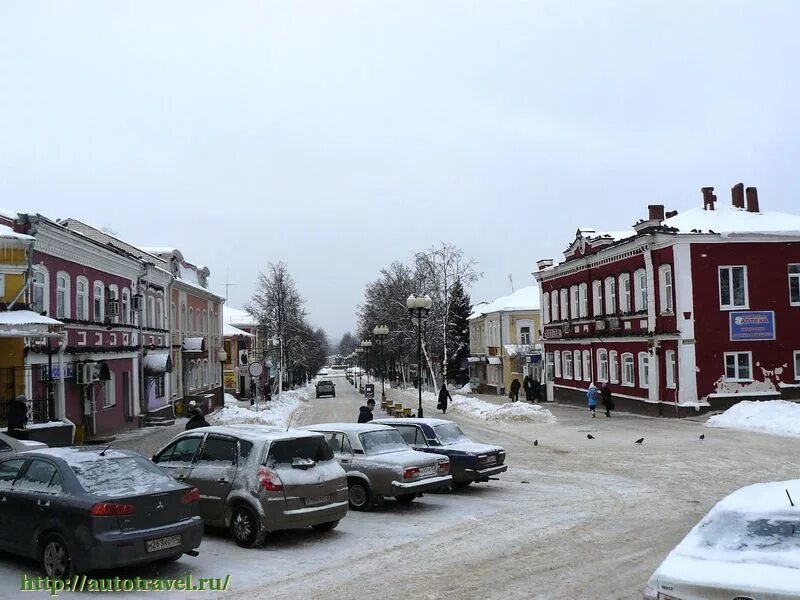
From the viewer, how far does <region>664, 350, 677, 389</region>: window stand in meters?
30.8

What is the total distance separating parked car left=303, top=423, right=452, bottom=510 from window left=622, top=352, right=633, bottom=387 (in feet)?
77.3

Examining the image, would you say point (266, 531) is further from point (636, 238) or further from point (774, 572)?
point (636, 238)

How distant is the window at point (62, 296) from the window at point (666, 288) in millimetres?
22496

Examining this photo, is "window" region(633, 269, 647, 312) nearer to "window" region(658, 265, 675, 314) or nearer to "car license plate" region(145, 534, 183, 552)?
"window" region(658, 265, 675, 314)

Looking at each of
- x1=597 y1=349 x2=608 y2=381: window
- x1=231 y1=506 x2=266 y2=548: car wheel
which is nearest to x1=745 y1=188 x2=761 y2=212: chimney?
x1=597 y1=349 x2=608 y2=381: window

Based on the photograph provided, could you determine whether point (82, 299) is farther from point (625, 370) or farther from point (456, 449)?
point (625, 370)

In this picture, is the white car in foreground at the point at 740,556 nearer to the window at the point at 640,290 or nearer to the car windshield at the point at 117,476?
the car windshield at the point at 117,476

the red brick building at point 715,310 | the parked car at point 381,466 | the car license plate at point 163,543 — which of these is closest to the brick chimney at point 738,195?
the red brick building at point 715,310

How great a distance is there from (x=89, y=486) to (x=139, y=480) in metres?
0.61

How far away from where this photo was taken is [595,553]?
9.80 metres

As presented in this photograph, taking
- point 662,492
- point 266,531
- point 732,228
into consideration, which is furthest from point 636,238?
point 266,531

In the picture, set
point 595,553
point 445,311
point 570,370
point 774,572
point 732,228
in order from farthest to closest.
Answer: point 445,311 → point 570,370 → point 732,228 → point 595,553 → point 774,572

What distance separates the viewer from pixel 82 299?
23922mm

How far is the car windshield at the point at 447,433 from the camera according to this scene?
51.3 ft
